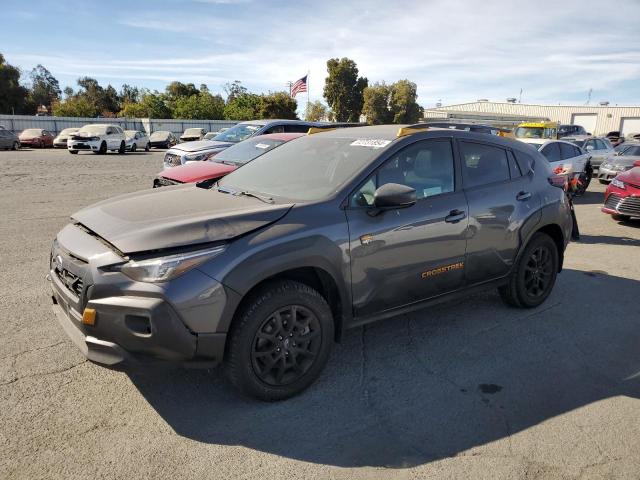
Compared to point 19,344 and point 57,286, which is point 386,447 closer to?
point 57,286

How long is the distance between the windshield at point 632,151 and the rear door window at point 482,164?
13901mm

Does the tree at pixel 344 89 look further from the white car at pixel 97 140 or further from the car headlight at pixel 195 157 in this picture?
the car headlight at pixel 195 157

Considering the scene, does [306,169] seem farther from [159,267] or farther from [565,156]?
[565,156]

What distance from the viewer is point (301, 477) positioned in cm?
260

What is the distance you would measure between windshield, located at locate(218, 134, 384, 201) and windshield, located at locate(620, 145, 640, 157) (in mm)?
15190

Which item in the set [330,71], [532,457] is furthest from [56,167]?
[330,71]

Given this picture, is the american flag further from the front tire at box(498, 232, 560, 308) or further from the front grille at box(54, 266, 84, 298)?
the front grille at box(54, 266, 84, 298)

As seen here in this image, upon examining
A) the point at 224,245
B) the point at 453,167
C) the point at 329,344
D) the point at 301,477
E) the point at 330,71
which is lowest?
the point at 301,477

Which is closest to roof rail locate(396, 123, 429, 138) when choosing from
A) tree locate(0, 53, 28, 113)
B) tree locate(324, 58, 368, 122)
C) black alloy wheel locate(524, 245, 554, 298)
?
black alloy wheel locate(524, 245, 554, 298)

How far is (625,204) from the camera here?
9422 millimetres

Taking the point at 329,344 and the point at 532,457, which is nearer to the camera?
the point at 532,457

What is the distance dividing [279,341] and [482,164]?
2553 millimetres

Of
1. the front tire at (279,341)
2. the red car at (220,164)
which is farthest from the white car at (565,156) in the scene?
the front tire at (279,341)

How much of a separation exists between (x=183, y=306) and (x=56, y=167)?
19260mm
